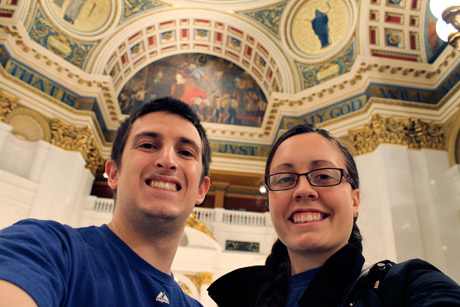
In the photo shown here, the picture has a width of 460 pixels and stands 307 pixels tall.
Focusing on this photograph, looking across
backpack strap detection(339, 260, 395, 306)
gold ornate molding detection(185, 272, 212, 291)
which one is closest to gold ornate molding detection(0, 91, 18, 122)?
gold ornate molding detection(185, 272, 212, 291)

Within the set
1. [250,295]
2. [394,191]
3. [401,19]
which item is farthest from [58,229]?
[401,19]

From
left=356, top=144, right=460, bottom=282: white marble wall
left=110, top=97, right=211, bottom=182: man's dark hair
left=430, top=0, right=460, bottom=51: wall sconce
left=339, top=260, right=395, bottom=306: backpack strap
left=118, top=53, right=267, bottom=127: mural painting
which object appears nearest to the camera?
left=339, top=260, right=395, bottom=306: backpack strap

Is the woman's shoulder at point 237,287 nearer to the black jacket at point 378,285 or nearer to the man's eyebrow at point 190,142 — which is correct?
the black jacket at point 378,285

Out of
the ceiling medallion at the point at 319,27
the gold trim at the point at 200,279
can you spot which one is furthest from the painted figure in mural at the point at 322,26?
the gold trim at the point at 200,279

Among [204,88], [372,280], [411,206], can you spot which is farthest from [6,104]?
[372,280]

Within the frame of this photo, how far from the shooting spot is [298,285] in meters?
1.82

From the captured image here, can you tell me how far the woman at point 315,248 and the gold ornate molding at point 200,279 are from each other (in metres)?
9.97

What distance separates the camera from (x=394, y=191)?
10.1m

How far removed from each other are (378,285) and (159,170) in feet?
3.80

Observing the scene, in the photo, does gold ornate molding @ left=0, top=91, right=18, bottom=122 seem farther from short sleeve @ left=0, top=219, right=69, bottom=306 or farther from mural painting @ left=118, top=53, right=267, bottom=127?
short sleeve @ left=0, top=219, right=69, bottom=306

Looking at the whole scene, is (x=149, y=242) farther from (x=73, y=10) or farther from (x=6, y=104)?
(x=73, y=10)

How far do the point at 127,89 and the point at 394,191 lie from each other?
1170cm

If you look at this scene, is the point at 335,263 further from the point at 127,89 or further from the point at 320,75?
the point at 127,89

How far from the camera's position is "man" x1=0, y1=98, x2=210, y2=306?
1188 millimetres
